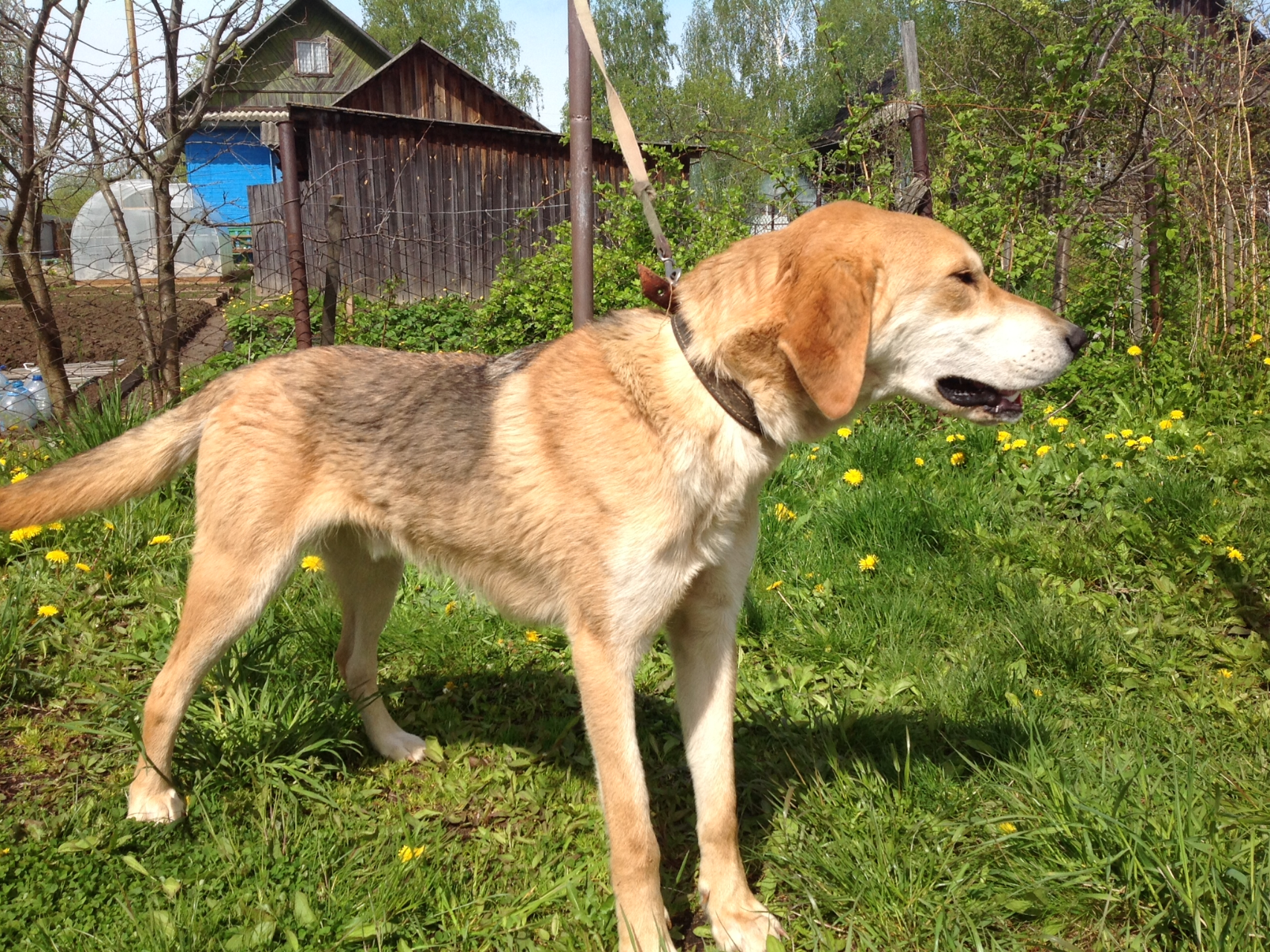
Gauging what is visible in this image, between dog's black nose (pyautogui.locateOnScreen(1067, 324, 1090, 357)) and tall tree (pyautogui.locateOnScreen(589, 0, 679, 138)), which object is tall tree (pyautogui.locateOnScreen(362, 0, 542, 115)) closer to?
tall tree (pyautogui.locateOnScreen(589, 0, 679, 138))

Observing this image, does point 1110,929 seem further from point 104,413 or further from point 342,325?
point 342,325

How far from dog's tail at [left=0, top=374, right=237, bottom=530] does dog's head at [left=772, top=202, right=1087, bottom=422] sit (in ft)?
6.54

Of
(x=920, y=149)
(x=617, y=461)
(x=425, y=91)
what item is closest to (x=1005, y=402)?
(x=617, y=461)

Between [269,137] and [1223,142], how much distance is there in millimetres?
8111

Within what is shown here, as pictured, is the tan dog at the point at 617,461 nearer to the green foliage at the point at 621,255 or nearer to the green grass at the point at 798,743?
the green grass at the point at 798,743

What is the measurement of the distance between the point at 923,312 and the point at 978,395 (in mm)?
327

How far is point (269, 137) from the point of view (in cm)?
875

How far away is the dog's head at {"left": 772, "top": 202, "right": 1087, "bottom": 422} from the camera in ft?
7.68

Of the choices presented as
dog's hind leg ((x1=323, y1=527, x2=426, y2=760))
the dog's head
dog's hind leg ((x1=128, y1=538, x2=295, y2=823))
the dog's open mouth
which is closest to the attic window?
dog's hind leg ((x1=323, y1=527, x2=426, y2=760))

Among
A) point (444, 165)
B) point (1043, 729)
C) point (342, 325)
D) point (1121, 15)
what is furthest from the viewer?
point (444, 165)

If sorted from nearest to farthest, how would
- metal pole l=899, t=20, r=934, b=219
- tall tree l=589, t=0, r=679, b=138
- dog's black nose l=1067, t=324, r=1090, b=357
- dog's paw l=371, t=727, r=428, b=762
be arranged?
dog's black nose l=1067, t=324, r=1090, b=357
dog's paw l=371, t=727, r=428, b=762
metal pole l=899, t=20, r=934, b=219
tall tree l=589, t=0, r=679, b=138

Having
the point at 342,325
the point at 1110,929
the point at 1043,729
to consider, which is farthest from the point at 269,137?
the point at 1110,929

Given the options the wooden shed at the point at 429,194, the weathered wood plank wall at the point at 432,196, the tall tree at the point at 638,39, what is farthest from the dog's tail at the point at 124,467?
the tall tree at the point at 638,39

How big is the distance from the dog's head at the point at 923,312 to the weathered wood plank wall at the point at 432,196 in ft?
36.7
